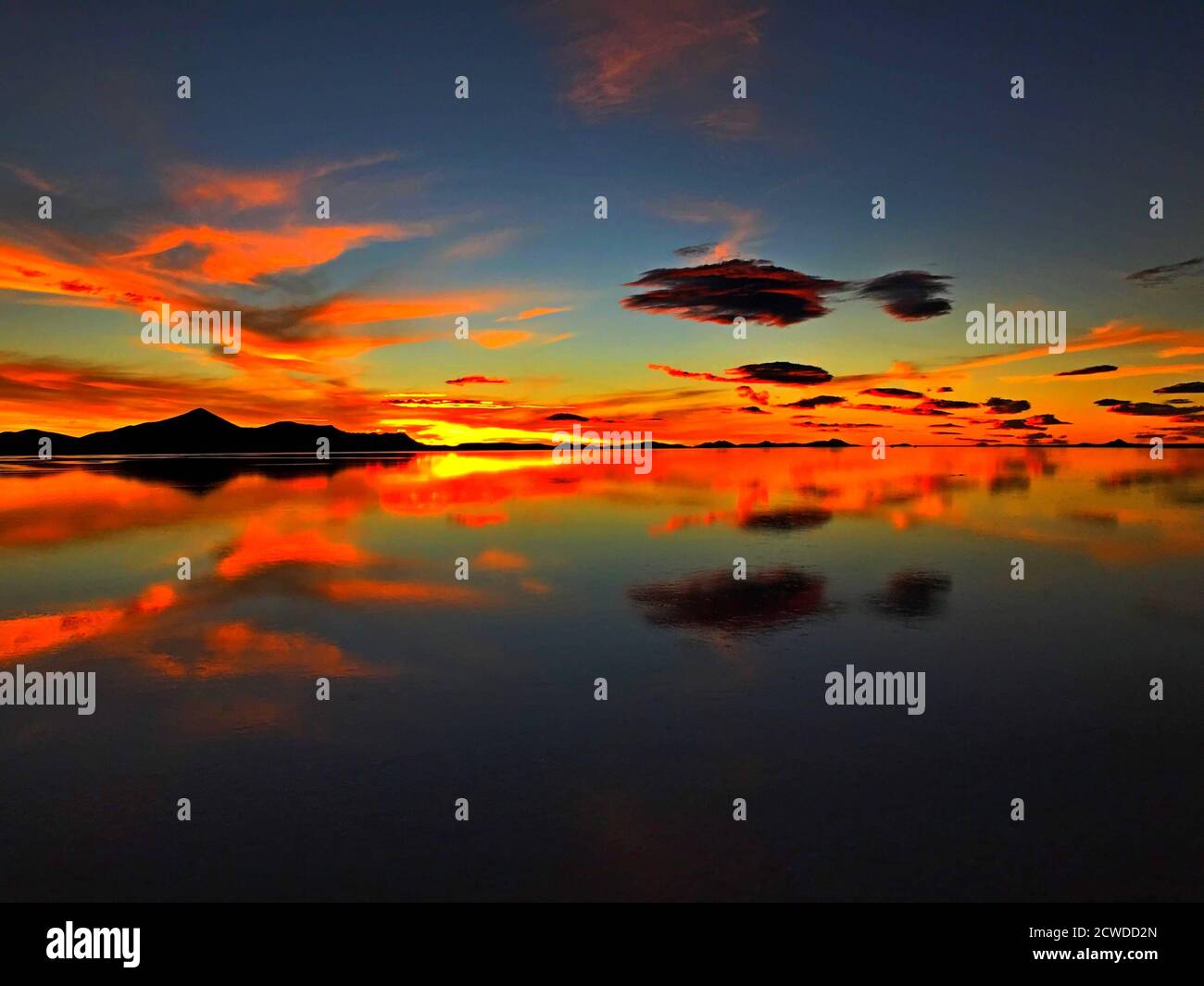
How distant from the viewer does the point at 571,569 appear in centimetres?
1936

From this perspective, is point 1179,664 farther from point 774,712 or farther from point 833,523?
point 833,523

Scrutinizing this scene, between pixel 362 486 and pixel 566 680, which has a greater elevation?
pixel 362 486

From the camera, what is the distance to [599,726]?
9.84m

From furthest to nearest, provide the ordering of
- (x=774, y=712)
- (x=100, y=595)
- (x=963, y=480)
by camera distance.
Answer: (x=963, y=480)
(x=100, y=595)
(x=774, y=712)

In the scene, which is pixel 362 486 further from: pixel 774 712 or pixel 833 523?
pixel 774 712

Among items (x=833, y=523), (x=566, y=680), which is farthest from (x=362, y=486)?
(x=566, y=680)

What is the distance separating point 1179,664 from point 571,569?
12.2 meters

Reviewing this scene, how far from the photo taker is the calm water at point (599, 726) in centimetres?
697

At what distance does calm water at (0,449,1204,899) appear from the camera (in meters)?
6.97

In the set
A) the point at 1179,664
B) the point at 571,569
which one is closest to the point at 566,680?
the point at 571,569
